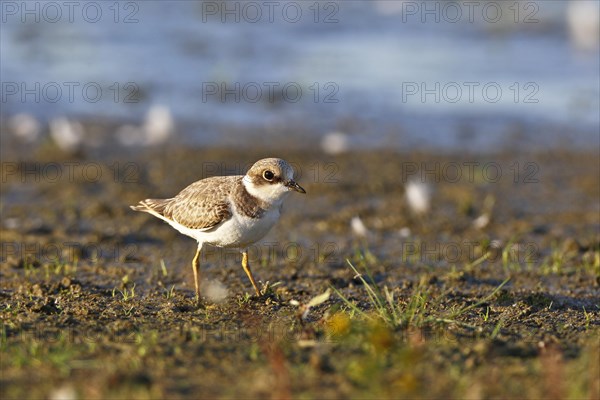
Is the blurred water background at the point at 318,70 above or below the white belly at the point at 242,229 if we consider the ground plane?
above

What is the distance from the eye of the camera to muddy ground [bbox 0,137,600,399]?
501cm

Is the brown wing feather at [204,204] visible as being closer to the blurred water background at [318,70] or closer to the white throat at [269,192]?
the white throat at [269,192]

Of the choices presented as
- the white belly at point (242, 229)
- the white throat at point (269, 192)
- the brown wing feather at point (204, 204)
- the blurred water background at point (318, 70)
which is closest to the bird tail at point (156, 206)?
the brown wing feather at point (204, 204)

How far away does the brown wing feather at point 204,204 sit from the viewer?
21.7ft

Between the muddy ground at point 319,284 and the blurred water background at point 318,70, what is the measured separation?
126cm

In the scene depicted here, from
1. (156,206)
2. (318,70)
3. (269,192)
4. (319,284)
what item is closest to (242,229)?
(269,192)

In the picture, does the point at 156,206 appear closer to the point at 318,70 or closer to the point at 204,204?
the point at 204,204

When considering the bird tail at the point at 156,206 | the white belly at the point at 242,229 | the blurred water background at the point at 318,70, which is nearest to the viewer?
the white belly at the point at 242,229

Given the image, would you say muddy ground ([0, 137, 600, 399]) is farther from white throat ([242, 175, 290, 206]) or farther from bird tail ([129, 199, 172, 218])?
white throat ([242, 175, 290, 206])

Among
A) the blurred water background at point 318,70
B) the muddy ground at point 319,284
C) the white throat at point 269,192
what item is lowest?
the muddy ground at point 319,284

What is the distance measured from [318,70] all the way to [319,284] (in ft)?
30.5

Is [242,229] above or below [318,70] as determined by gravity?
below

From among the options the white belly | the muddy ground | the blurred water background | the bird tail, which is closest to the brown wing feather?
the white belly

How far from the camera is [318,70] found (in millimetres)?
16406
